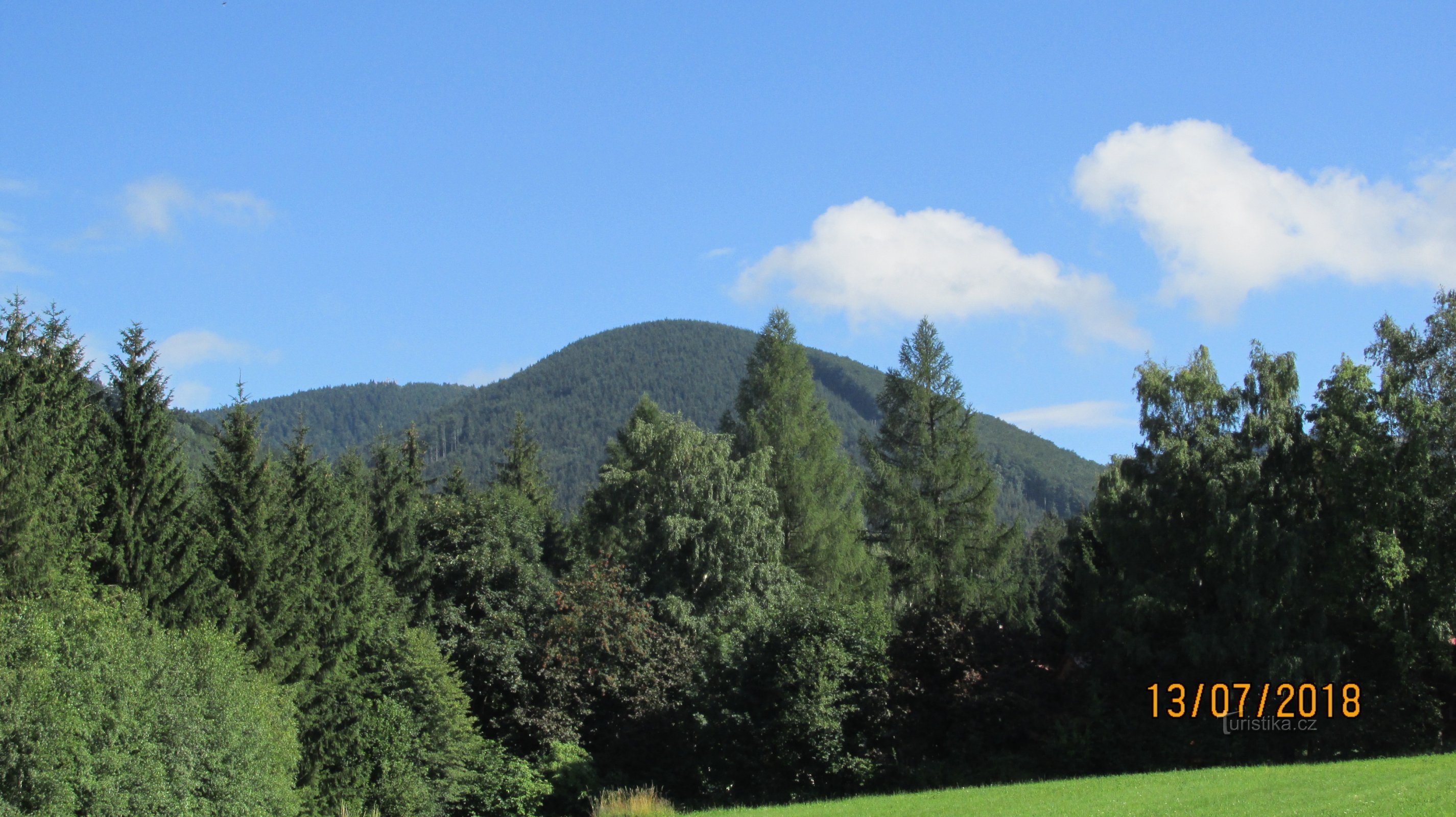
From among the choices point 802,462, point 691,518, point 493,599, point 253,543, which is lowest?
point 493,599

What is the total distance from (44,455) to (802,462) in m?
30.3

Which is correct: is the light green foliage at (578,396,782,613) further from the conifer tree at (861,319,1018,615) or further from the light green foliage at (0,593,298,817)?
the light green foliage at (0,593,298,817)

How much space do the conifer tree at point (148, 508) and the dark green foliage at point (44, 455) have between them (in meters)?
0.54

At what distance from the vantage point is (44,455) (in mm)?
22922

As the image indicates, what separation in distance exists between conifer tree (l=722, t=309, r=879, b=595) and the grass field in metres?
14.6

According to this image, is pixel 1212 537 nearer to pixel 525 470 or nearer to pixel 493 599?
pixel 493 599

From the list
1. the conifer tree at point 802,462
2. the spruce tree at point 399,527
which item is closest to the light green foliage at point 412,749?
the spruce tree at point 399,527

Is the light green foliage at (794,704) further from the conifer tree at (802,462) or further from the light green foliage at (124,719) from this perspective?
the light green foliage at (124,719)

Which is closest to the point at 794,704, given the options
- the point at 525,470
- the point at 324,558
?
the point at 324,558

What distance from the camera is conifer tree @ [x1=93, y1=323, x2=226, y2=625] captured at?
1015 inches

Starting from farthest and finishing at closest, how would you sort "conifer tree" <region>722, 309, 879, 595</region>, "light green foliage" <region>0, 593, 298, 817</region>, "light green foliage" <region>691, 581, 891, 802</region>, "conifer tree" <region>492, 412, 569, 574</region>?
"conifer tree" <region>492, 412, 569, 574</region> < "conifer tree" <region>722, 309, 879, 595</region> < "light green foliage" <region>691, 581, 891, 802</region> < "light green foliage" <region>0, 593, 298, 817</region>

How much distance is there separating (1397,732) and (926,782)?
14260 mm

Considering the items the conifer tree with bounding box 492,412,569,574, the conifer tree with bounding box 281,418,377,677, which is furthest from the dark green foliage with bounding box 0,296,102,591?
the conifer tree with bounding box 492,412,569,574

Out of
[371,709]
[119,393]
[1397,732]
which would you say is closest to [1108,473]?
[1397,732]
